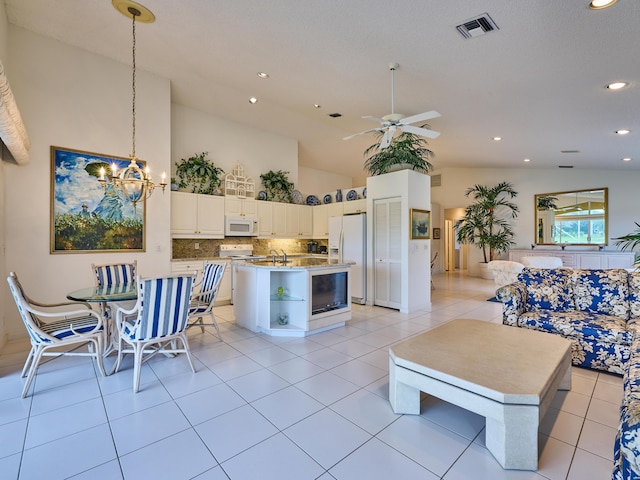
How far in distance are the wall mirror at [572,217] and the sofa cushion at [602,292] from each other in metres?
6.16

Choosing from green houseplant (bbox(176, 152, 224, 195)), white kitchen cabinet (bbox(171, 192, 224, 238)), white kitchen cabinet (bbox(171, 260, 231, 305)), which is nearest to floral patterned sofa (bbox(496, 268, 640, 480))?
white kitchen cabinet (bbox(171, 260, 231, 305))

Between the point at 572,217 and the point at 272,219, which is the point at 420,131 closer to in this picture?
the point at 272,219

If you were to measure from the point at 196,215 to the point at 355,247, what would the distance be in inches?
121

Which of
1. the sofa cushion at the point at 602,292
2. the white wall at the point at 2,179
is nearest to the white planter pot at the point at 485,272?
the sofa cushion at the point at 602,292

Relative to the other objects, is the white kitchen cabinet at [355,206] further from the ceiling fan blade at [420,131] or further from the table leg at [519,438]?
the table leg at [519,438]

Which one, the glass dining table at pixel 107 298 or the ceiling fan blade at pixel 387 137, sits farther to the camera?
the ceiling fan blade at pixel 387 137

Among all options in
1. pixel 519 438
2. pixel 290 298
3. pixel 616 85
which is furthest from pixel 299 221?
pixel 519 438

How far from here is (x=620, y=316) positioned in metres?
3.11

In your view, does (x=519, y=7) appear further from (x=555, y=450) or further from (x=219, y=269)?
(x=219, y=269)

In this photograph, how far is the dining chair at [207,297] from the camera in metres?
3.46

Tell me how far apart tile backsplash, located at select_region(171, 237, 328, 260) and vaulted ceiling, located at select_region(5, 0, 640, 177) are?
2.63 meters

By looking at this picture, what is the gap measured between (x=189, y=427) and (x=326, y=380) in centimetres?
115

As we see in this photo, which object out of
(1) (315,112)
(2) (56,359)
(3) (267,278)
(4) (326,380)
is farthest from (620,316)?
(2) (56,359)

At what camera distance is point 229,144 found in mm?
6332
